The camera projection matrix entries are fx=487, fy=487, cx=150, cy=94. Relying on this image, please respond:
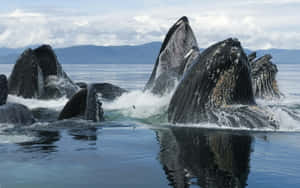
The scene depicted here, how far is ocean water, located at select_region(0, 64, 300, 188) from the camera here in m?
4.16

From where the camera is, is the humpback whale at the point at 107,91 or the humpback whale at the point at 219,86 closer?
the humpback whale at the point at 219,86

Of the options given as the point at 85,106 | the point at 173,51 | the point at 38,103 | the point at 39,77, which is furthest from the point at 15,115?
the point at 173,51

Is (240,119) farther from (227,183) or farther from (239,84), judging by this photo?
(227,183)

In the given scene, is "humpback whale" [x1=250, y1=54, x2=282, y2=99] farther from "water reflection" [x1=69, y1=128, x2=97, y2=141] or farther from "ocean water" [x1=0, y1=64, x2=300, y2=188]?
"water reflection" [x1=69, y1=128, x2=97, y2=141]

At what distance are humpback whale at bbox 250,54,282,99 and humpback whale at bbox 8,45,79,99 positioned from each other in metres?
5.05

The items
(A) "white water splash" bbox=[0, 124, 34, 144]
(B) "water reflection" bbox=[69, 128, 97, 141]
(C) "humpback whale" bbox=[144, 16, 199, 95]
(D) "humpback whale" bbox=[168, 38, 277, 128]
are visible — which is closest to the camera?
(A) "white water splash" bbox=[0, 124, 34, 144]

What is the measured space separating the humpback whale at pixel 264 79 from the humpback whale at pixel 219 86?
565 cm

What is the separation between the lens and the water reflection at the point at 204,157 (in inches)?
162

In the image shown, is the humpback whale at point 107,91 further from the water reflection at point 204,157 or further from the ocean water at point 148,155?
the water reflection at point 204,157

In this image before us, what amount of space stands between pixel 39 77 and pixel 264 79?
6.10 meters

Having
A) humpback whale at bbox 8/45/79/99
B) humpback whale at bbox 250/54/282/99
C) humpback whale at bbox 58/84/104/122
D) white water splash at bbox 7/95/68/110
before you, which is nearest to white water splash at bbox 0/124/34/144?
humpback whale at bbox 58/84/104/122

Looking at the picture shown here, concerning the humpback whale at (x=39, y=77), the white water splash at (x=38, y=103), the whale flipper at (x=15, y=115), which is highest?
the humpback whale at (x=39, y=77)

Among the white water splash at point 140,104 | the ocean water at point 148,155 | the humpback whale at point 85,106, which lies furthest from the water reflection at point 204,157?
the white water splash at point 140,104

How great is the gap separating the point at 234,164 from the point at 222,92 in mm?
3199
